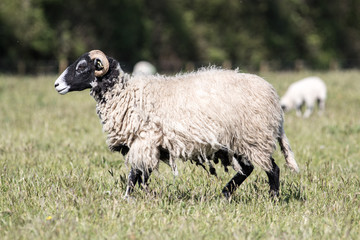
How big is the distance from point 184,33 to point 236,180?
28947mm

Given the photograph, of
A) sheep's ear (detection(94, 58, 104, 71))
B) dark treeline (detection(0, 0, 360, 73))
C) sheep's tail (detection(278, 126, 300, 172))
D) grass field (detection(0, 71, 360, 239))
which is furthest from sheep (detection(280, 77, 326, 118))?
dark treeline (detection(0, 0, 360, 73))

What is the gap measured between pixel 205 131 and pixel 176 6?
Answer: 29631mm

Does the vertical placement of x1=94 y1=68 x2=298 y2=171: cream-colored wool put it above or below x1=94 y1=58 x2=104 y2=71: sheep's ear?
below

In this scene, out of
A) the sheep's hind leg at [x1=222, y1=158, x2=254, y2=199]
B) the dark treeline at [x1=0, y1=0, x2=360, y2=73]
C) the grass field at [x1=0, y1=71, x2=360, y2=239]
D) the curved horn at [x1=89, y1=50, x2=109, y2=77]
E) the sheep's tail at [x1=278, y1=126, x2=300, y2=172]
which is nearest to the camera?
the grass field at [x1=0, y1=71, x2=360, y2=239]

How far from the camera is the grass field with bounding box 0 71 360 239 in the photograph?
3463mm

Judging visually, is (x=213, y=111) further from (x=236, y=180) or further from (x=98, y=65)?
(x=98, y=65)

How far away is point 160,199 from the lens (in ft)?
13.4

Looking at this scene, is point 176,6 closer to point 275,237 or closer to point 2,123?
point 2,123

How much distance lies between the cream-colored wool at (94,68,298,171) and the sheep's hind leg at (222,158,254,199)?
205 mm

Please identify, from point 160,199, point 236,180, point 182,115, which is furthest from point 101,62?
point 236,180

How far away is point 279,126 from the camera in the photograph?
483 centimetres

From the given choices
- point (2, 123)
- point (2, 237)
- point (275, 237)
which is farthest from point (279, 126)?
point (2, 123)

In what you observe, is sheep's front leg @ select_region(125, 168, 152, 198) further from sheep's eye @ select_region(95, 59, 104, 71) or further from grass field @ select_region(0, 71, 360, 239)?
sheep's eye @ select_region(95, 59, 104, 71)

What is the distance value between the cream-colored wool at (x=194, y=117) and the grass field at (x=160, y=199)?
1.21 ft
